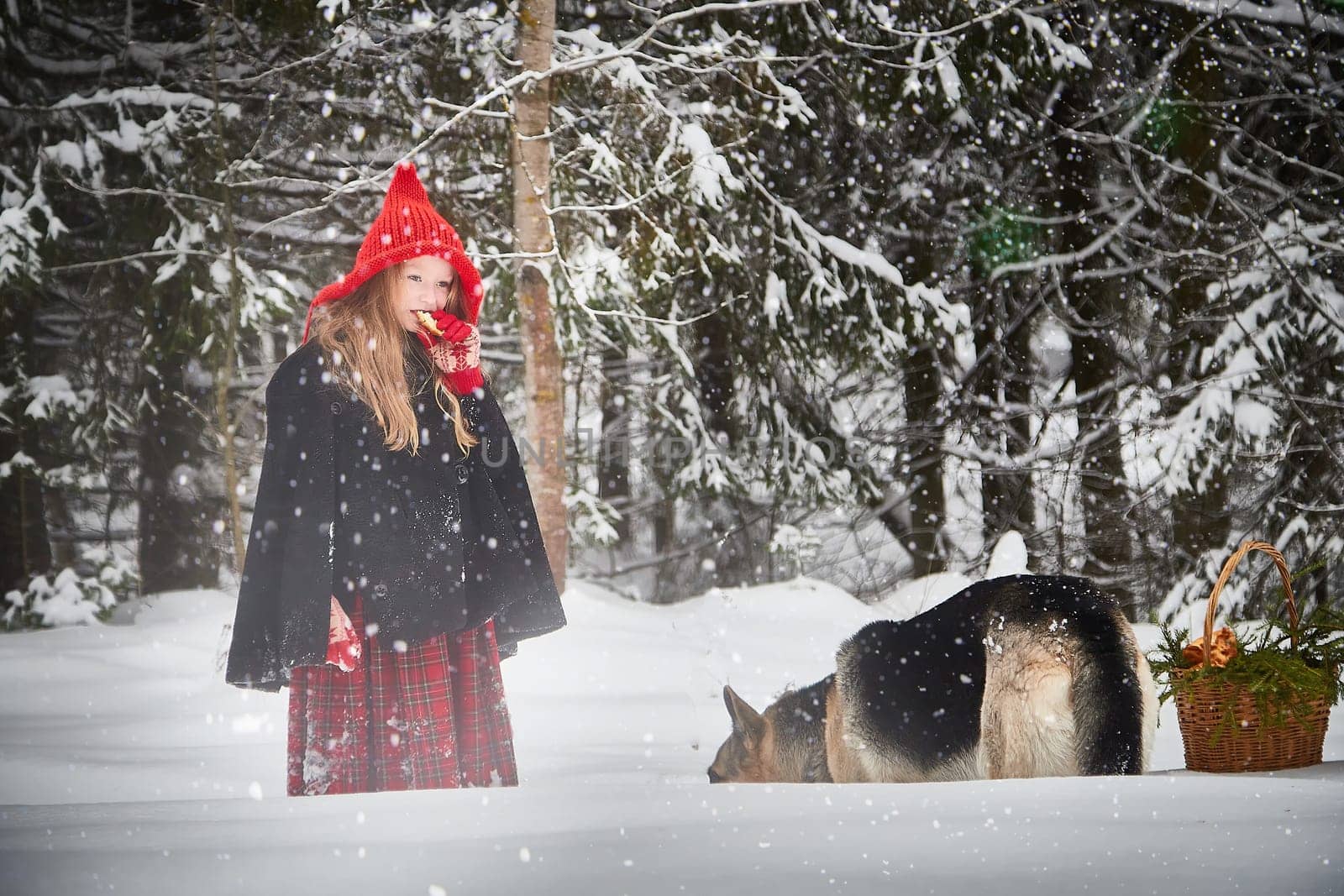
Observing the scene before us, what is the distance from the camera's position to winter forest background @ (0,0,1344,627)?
21.2ft

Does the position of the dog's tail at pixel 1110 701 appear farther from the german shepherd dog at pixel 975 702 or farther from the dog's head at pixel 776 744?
the dog's head at pixel 776 744

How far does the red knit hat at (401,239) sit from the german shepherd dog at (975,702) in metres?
2.01

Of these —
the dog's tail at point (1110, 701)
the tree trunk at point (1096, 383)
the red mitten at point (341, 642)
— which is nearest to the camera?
the red mitten at point (341, 642)

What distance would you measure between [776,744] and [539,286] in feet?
11.6

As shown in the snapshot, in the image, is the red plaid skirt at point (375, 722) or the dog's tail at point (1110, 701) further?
the dog's tail at point (1110, 701)

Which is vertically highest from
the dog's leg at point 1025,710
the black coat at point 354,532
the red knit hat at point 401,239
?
the red knit hat at point 401,239

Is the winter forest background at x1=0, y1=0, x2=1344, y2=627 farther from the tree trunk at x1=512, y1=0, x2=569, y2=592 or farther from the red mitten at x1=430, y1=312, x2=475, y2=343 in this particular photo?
the red mitten at x1=430, y1=312, x2=475, y2=343

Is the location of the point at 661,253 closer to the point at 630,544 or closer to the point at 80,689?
the point at 80,689

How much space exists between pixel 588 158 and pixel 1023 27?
3.49 m

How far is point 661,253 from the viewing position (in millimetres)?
6387

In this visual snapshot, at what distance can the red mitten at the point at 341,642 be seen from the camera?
7.98 ft

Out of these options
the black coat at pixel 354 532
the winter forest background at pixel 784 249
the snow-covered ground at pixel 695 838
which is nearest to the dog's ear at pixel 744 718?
the snow-covered ground at pixel 695 838

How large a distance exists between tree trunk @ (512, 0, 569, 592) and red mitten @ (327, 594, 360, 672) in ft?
11.2

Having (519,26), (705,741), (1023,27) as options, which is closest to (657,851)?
(705,741)
